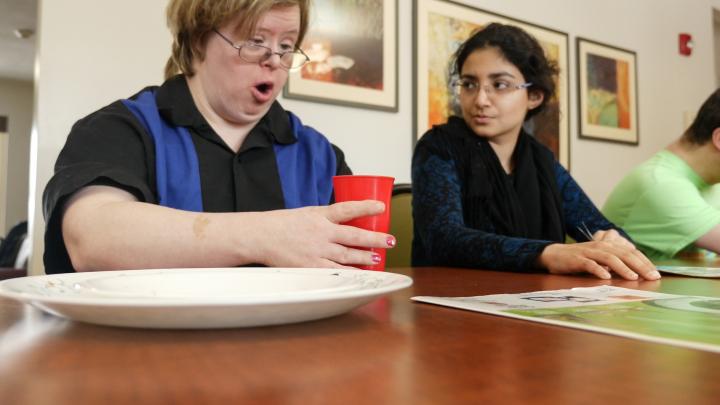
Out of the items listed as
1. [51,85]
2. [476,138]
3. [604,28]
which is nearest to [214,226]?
[476,138]

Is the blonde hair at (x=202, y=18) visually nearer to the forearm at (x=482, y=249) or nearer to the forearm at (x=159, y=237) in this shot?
the forearm at (x=159, y=237)

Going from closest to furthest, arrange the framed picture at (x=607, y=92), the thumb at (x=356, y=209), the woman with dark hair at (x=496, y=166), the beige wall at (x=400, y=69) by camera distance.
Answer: the thumb at (x=356, y=209), the woman with dark hair at (x=496, y=166), the beige wall at (x=400, y=69), the framed picture at (x=607, y=92)

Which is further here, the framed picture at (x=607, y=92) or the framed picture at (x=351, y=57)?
the framed picture at (x=607, y=92)

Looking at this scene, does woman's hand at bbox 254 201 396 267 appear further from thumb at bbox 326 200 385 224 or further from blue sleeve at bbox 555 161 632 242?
blue sleeve at bbox 555 161 632 242

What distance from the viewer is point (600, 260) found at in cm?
98

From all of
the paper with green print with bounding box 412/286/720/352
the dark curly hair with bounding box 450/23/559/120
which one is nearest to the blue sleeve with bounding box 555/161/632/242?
the dark curly hair with bounding box 450/23/559/120

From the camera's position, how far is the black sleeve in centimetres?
83

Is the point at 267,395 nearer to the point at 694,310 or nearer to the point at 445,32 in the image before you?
the point at 694,310

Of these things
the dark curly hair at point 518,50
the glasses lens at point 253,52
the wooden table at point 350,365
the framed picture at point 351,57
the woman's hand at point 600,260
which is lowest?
the wooden table at point 350,365

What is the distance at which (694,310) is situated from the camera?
529mm

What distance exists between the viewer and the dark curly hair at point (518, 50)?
1.66m

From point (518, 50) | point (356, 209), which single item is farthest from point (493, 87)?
point (356, 209)

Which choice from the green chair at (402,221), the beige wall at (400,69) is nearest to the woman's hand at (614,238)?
the green chair at (402,221)

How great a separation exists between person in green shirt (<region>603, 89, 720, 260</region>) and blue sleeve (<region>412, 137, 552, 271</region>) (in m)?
0.65
